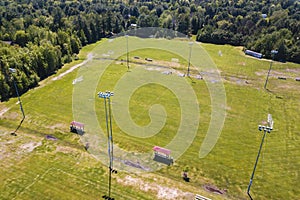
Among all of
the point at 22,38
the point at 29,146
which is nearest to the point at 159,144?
the point at 29,146

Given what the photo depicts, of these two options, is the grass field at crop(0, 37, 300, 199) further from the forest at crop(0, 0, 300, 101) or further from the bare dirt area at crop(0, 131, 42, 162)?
the forest at crop(0, 0, 300, 101)

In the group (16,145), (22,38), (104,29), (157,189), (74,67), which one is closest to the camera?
(157,189)

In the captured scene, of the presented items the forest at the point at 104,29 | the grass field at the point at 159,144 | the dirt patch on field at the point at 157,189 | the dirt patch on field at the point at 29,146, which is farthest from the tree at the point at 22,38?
the dirt patch on field at the point at 157,189

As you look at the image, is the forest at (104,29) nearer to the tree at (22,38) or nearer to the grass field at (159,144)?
the tree at (22,38)

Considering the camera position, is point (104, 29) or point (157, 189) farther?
A: point (104, 29)

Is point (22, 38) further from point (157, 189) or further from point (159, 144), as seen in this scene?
point (157, 189)

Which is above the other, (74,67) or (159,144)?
(74,67)

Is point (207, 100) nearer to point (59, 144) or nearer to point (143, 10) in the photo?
point (59, 144)
